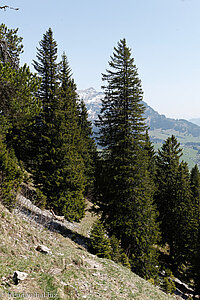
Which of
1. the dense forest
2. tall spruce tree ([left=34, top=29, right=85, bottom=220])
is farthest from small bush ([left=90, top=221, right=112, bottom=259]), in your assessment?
tall spruce tree ([left=34, top=29, right=85, bottom=220])

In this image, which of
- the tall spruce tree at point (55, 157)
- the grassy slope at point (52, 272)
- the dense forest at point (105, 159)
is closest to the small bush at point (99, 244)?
the dense forest at point (105, 159)

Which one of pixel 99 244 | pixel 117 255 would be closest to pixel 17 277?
pixel 99 244

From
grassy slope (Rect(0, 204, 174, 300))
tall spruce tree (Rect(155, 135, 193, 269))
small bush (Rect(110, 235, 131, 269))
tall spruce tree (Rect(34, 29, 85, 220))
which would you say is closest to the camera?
grassy slope (Rect(0, 204, 174, 300))

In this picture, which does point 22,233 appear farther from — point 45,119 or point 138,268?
point 45,119

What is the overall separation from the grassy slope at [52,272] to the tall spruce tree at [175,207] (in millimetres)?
15310

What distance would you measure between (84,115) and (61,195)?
21.6 m

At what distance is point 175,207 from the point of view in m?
25.4

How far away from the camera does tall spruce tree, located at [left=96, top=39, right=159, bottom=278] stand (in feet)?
53.5

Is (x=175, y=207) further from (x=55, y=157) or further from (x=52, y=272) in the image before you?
(x=52, y=272)

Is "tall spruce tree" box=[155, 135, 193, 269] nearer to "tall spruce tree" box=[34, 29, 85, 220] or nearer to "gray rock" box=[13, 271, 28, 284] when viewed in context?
"tall spruce tree" box=[34, 29, 85, 220]

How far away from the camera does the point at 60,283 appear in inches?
290

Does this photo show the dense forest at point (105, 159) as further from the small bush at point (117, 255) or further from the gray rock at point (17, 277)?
the gray rock at point (17, 277)

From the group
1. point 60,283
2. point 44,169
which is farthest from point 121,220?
point 60,283

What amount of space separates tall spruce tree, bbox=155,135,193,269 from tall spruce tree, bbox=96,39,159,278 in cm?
877
